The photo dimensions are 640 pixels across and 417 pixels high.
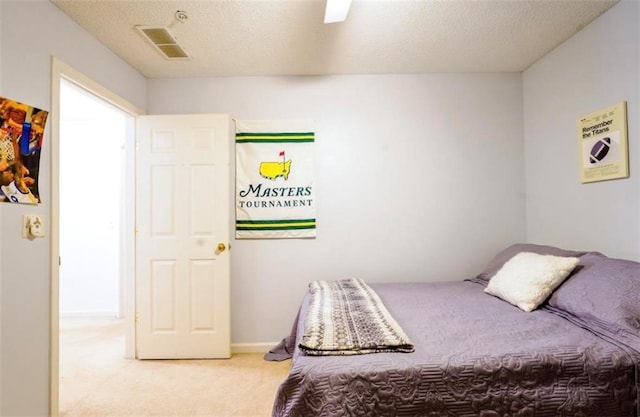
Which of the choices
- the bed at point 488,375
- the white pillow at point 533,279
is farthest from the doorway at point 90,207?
the white pillow at point 533,279

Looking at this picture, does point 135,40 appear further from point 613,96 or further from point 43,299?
point 613,96

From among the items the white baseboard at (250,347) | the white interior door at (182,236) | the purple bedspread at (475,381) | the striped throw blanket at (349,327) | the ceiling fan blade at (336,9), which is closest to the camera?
the purple bedspread at (475,381)

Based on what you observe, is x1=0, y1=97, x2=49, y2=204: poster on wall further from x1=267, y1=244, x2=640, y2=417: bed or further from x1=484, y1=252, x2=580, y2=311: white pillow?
x1=484, y1=252, x2=580, y2=311: white pillow

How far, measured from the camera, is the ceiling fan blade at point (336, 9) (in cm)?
171

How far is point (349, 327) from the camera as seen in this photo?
1.55 m

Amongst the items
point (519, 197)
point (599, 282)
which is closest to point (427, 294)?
point (599, 282)

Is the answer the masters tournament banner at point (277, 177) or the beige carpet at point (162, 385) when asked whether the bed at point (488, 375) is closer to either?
the beige carpet at point (162, 385)

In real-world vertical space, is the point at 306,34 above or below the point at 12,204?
above

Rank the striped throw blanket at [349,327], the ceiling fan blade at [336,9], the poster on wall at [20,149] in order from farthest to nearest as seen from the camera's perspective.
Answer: the ceiling fan blade at [336,9] → the poster on wall at [20,149] → the striped throw blanket at [349,327]

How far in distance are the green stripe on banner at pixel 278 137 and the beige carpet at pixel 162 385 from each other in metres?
1.89

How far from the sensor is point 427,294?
2270 mm

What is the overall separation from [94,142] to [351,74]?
10.9 ft

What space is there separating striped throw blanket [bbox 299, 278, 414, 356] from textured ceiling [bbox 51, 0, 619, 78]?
1825 mm

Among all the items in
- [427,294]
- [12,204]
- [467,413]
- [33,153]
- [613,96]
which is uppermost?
[613,96]
